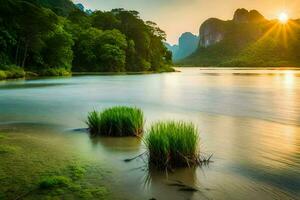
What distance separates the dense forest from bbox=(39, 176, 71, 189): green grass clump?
54.6 meters

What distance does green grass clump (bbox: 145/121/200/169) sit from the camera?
8234 millimetres

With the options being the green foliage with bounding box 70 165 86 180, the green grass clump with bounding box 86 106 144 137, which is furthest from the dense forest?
the green foliage with bounding box 70 165 86 180

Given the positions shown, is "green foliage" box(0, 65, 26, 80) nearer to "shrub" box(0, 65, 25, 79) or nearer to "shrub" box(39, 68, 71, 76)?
"shrub" box(0, 65, 25, 79)

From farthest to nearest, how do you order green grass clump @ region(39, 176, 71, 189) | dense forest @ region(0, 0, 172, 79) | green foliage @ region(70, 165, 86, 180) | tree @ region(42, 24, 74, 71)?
tree @ region(42, 24, 74, 71) < dense forest @ region(0, 0, 172, 79) < green foliage @ region(70, 165, 86, 180) < green grass clump @ region(39, 176, 71, 189)

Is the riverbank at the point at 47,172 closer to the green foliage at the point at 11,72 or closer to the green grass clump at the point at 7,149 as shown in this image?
the green grass clump at the point at 7,149

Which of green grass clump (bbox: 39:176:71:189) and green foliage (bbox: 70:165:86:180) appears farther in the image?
green foliage (bbox: 70:165:86:180)

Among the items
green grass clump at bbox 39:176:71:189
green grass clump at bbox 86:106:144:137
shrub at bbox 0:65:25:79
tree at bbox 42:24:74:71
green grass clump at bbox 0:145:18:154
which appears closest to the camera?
green grass clump at bbox 39:176:71:189

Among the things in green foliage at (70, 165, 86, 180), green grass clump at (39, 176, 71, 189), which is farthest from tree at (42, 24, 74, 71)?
green grass clump at (39, 176, 71, 189)

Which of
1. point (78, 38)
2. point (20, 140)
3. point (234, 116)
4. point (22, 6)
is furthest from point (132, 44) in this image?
point (20, 140)

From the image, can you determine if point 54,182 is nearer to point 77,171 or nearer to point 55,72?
point 77,171

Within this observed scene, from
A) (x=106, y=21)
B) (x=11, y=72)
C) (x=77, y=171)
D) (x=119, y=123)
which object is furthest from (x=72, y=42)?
(x=77, y=171)

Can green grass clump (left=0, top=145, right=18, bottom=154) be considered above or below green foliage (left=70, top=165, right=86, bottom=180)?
below

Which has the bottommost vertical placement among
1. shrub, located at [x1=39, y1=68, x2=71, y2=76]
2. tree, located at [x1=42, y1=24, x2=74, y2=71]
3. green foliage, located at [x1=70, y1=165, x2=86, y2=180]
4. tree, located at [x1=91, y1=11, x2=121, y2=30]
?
green foliage, located at [x1=70, y1=165, x2=86, y2=180]

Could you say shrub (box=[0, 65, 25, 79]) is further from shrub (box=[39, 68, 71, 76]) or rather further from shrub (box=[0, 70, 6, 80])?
shrub (box=[39, 68, 71, 76])
